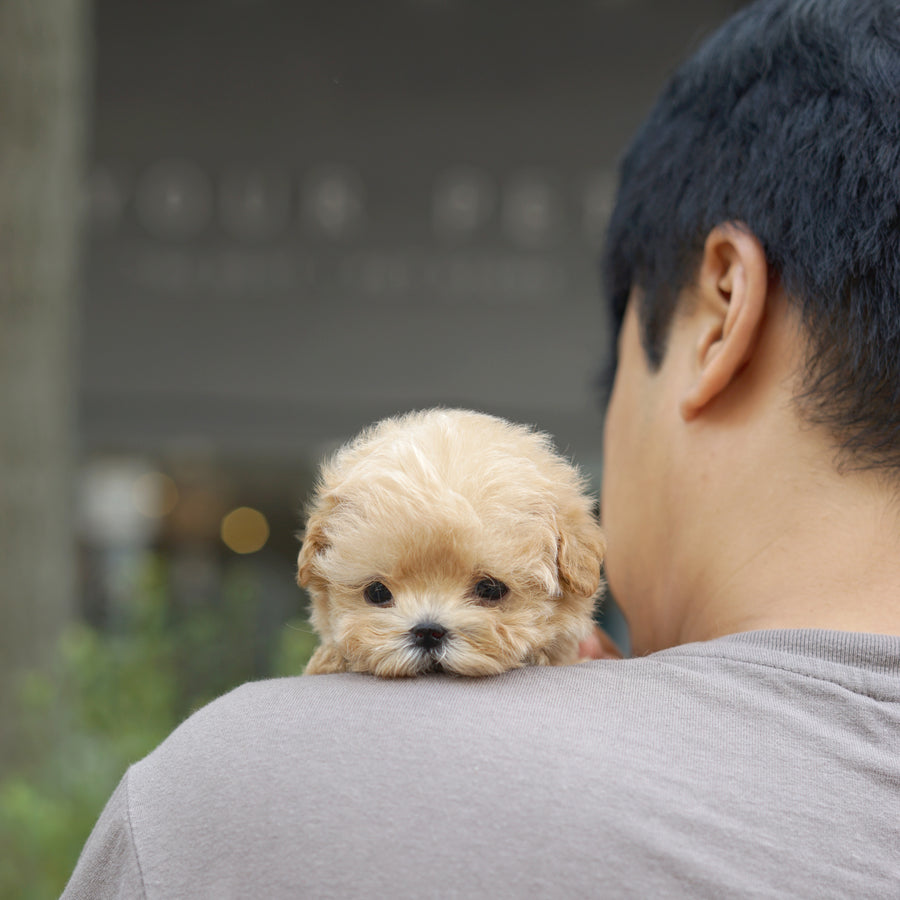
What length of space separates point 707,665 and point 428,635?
1.26ft

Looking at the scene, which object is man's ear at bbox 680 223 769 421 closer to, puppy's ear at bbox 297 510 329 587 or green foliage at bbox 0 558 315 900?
puppy's ear at bbox 297 510 329 587

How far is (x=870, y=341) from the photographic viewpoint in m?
1.39

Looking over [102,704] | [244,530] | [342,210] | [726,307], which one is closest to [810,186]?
[726,307]

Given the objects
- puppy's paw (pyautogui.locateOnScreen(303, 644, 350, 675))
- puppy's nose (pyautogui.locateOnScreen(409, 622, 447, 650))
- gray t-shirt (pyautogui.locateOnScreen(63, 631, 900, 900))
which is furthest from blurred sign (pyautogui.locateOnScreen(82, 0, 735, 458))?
gray t-shirt (pyautogui.locateOnScreen(63, 631, 900, 900))

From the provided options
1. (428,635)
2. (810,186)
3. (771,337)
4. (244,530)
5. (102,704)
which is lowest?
(244,530)

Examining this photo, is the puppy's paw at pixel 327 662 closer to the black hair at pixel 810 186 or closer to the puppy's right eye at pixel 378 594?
the puppy's right eye at pixel 378 594

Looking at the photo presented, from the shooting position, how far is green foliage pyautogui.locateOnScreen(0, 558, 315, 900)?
141 inches

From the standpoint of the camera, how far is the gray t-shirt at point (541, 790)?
106 cm

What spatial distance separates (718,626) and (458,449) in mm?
494

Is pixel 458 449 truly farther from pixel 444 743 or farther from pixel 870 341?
pixel 870 341

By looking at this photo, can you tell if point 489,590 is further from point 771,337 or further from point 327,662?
point 771,337

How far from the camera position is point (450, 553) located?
145cm

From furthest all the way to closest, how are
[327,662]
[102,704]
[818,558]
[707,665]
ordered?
[102,704] → [327,662] → [818,558] → [707,665]

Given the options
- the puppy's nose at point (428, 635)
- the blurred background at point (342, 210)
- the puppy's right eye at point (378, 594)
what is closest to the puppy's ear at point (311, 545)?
the puppy's right eye at point (378, 594)
